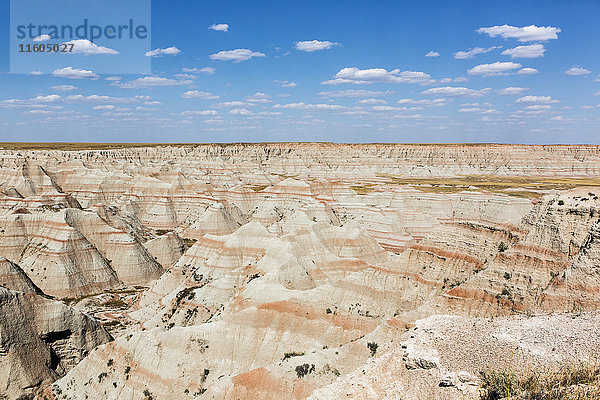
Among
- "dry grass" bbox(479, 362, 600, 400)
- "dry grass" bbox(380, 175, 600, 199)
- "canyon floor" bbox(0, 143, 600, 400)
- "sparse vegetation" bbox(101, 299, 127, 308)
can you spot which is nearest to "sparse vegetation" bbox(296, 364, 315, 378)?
"canyon floor" bbox(0, 143, 600, 400)

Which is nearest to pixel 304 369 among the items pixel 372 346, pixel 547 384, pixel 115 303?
pixel 372 346

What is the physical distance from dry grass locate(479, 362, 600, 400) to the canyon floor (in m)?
0.22

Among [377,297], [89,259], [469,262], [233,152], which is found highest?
[233,152]

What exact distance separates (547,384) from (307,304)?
16262 mm

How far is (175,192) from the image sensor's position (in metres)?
95.6

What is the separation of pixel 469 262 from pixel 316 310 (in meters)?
11.8

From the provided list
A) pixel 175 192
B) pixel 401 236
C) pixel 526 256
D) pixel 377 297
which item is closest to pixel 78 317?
pixel 377 297

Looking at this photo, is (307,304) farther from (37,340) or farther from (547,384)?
(37,340)

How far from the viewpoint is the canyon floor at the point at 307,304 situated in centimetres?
1489

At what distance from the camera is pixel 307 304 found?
26.2m

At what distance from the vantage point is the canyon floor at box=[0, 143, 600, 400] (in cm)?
1489

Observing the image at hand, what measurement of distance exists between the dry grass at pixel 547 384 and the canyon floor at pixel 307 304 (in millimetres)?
217

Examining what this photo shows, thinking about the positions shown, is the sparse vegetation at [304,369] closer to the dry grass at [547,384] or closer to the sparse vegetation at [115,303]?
the dry grass at [547,384]

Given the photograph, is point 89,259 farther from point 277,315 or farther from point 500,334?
point 500,334
